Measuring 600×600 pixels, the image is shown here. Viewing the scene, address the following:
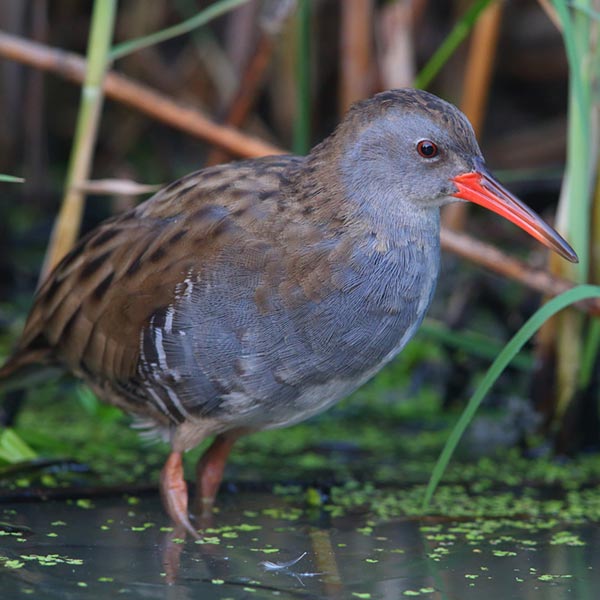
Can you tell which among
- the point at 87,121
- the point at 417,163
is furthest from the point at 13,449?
the point at 417,163

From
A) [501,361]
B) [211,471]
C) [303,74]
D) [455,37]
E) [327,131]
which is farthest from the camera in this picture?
[327,131]

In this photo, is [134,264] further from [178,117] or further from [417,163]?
[178,117]

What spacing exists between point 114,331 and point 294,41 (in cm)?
293

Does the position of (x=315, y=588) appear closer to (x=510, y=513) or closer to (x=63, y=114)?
(x=510, y=513)

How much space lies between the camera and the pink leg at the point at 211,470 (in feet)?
11.5

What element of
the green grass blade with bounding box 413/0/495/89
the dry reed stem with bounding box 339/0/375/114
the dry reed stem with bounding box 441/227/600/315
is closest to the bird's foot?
the dry reed stem with bounding box 441/227/600/315

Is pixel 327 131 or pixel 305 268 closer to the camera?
pixel 305 268

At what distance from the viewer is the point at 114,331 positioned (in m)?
3.35

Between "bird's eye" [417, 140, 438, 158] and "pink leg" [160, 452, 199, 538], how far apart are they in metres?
1.12

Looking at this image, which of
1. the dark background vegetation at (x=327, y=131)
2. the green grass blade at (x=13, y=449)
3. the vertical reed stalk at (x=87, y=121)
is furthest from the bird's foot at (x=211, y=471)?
the vertical reed stalk at (x=87, y=121)

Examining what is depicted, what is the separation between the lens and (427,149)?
10.1ft

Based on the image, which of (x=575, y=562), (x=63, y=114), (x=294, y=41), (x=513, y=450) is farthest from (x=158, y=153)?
(x=575, y=562)

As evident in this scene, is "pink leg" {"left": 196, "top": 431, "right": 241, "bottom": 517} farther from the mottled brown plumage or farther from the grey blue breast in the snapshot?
the grey blue breast

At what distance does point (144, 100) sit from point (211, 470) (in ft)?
4.53
